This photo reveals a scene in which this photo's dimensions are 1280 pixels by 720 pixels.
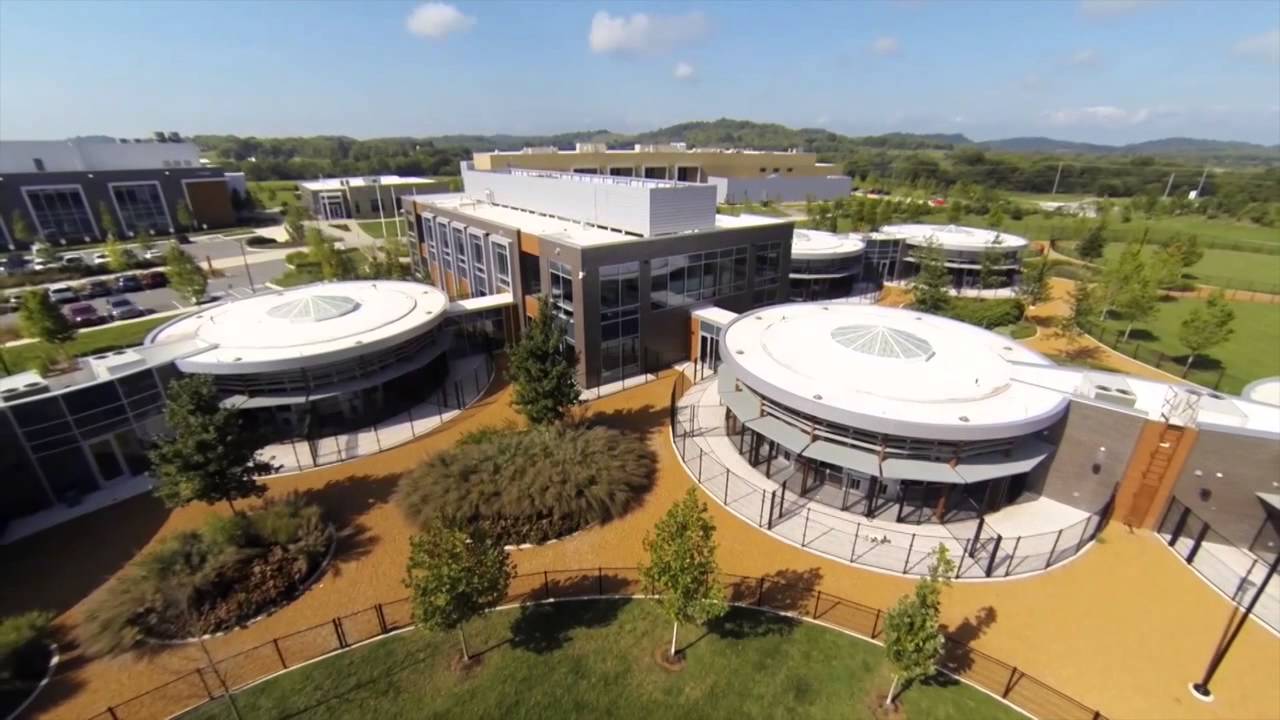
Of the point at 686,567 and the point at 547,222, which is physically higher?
the point at 547,222

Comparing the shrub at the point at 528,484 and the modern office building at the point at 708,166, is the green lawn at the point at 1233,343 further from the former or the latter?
the modern office building at the point at 708,166

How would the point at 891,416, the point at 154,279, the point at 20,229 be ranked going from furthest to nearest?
the point at 20,229 < the point at 154,279 < the point at 891,416

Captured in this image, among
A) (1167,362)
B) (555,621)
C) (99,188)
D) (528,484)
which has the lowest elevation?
(555,621)

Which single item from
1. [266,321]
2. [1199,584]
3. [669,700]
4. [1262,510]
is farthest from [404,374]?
[1262,510]

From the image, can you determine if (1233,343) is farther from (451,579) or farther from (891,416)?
(451,579)

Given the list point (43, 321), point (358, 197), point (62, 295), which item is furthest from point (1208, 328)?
point (358, 197)

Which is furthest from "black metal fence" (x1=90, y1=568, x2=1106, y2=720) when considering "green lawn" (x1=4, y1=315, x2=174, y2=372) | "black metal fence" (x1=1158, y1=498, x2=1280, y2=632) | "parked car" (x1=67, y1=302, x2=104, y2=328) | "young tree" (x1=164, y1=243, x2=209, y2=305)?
"parked car" (x1=67, y1=302, x2=104, y2=328)

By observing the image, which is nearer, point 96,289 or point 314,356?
point 314,356

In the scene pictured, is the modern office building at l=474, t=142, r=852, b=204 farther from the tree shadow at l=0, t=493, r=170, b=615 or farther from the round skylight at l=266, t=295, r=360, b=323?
the tree shadow at l=0, t=493, r=170, b=615

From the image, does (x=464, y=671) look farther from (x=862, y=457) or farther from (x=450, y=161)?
(x=450, y=161)
